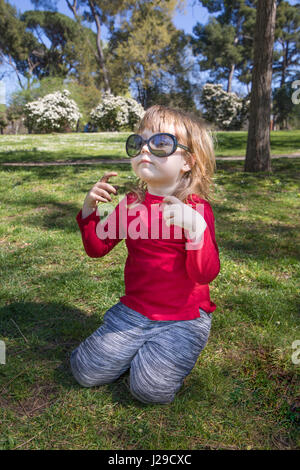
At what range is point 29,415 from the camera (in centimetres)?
190

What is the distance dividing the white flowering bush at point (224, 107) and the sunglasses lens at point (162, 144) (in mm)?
26473

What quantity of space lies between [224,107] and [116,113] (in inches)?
308

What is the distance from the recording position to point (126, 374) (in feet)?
7.27

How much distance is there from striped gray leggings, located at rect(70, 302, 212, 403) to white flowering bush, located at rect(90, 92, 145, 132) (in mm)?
23612

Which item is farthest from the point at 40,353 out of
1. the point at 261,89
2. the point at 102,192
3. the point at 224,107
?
the point at 224,107

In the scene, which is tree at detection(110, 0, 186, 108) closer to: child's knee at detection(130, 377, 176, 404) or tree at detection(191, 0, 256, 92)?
tree at detection(191, 0, 256, 92)

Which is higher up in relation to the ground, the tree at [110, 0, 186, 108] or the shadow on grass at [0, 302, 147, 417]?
the tree at [110, 0, 186, 108]

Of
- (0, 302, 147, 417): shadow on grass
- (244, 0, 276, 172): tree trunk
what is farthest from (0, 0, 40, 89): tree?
(0, 302, 147, 417): shadow on grass

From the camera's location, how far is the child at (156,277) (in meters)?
1.94

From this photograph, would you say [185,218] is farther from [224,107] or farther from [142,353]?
[224,107]

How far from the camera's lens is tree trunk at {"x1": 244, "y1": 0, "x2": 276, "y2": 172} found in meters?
6.91

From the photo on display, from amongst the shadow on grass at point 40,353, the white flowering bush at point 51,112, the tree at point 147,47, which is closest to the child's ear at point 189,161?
the shadow on grass at point 40,353

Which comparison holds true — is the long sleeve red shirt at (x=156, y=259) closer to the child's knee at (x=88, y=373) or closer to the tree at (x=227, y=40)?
the child's knee at (x=88, y=373)
